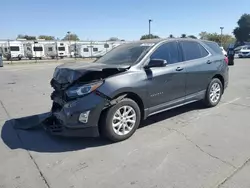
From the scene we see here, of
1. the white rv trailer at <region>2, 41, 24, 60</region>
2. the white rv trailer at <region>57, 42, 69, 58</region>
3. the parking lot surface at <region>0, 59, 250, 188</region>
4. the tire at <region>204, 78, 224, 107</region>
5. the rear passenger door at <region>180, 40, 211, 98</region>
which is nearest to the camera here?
the parking lot surface at <region>0, 59, 250, 188</region>

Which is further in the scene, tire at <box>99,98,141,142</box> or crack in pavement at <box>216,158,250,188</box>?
tire at <box>99,98,141,142</box>

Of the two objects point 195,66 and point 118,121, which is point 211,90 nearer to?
point 195,66

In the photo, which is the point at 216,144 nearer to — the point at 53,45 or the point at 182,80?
the point at 182,80

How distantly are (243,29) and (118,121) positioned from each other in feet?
249

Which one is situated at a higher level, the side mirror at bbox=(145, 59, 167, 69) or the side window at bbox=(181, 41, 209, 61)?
the side window at bbox=(181, 41, 209, 61)

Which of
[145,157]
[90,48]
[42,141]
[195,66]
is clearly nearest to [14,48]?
[90,48]

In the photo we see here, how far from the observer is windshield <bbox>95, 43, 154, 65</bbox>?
466cm

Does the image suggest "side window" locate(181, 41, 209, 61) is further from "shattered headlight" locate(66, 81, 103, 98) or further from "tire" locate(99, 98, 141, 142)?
"shattered headlight" locate(66, 81, 103, 98)

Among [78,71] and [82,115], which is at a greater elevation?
[78,71]

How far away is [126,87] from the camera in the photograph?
13.4 ft

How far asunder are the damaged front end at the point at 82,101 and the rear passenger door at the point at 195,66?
1732 mm

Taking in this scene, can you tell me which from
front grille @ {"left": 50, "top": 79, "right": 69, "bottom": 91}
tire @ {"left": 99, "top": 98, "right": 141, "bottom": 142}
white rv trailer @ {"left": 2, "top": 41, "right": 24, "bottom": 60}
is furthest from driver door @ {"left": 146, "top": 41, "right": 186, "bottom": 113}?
white rv trailer @ {"left": 2, "top": 41, "right": 24, "bottom": 60}

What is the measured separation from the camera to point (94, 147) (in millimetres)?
3943

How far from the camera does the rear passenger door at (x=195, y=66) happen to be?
5242 mm
